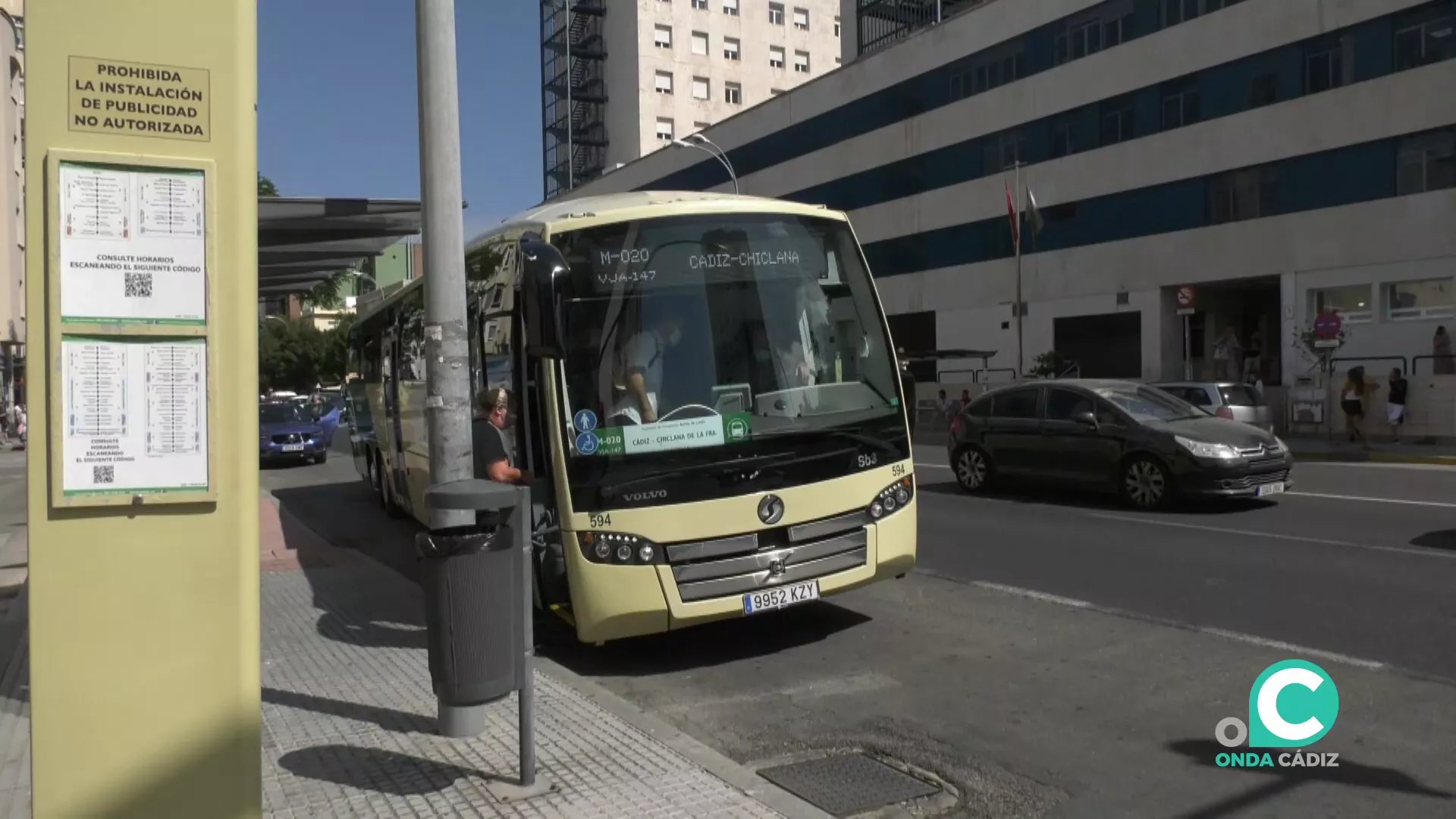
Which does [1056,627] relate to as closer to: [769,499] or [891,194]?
[769,499]

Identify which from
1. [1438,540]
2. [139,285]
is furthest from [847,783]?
[1438,540]

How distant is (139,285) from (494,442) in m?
4.00

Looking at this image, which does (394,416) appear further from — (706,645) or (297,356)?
(297,356)

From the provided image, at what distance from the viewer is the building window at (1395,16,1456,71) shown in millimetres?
26797

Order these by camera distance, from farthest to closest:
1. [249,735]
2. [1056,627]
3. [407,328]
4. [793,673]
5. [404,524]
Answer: [404,524], [407,328], [1056,627], [793,673], [249,735]

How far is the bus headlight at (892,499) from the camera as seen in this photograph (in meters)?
7.52

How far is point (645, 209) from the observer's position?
24.2 feet

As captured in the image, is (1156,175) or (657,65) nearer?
(1156,175)

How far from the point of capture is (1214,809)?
455 cm

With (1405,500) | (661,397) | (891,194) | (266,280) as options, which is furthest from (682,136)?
(661,397)

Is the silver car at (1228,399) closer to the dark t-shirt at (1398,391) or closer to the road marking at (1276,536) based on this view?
the dark t-shirt at (1398,391)

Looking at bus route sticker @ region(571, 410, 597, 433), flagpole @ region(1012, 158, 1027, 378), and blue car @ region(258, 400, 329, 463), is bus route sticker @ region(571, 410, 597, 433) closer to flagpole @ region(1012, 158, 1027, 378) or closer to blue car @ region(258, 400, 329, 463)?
blue car @ region(258, 400, 329, 463)

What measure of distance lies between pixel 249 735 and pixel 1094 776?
3471 millimetres

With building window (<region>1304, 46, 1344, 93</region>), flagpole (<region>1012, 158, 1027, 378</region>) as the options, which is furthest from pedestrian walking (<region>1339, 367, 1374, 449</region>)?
flagpole (<region>1012, 158, 1027, 378</region>)
